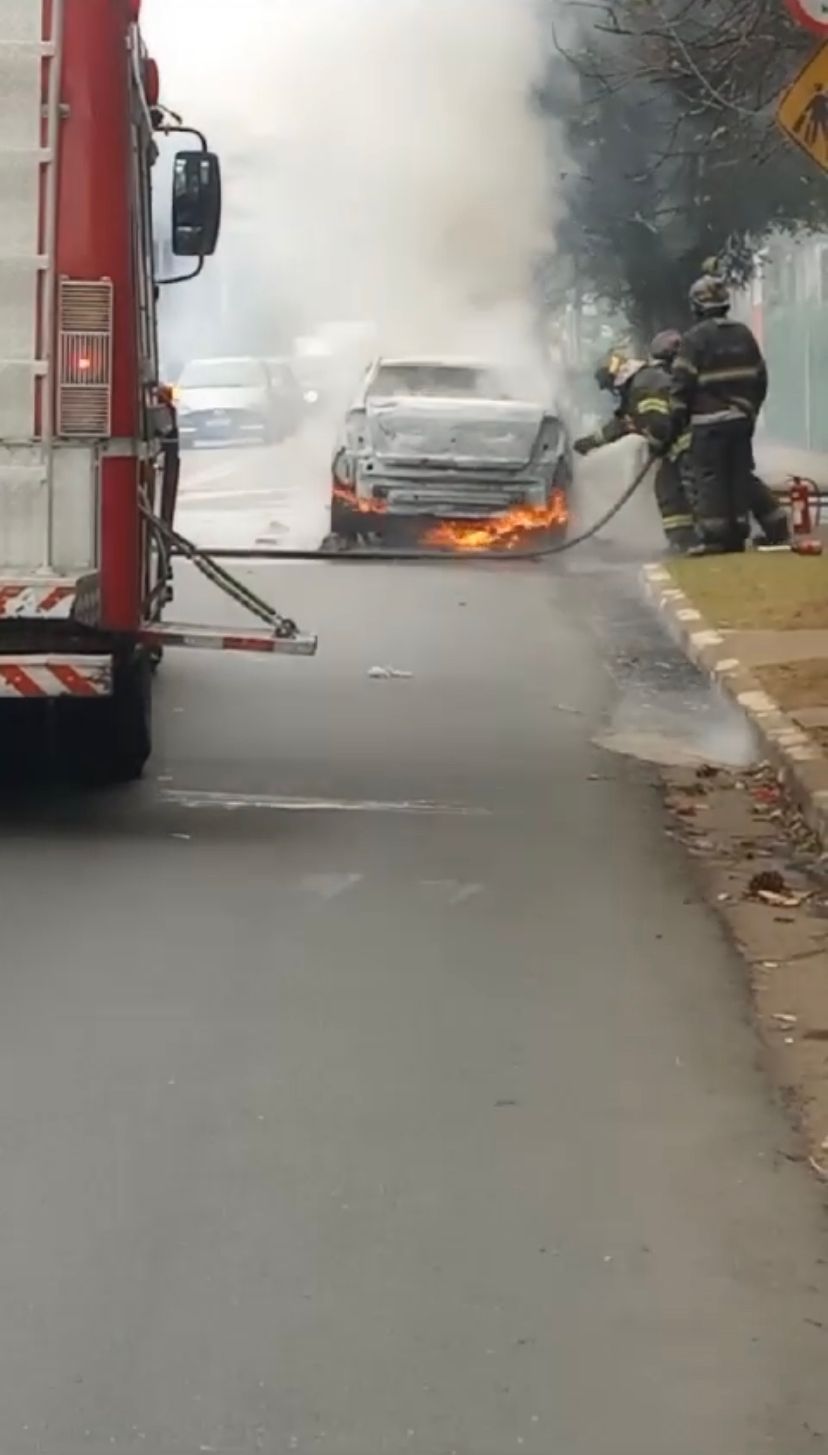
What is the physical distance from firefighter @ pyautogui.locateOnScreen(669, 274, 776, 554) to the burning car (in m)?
2.05

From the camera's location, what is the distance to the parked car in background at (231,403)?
1628 inches

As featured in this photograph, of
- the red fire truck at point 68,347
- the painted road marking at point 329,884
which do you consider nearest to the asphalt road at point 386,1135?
the painted road marking at point 329,884

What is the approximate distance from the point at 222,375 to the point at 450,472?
857 inches

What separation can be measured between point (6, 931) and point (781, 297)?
3634 cm

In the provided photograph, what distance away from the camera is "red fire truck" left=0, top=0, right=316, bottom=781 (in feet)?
29.3

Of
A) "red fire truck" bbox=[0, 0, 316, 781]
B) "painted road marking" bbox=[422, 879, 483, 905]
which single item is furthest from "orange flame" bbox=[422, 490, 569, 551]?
"painted road marking" bbox=[422, 879, 483, 905]

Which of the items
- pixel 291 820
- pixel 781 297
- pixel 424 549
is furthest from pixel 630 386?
pixel 781 297

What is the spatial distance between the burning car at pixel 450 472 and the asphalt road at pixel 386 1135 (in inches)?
389

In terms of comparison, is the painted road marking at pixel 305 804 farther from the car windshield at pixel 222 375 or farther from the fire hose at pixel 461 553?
the car windshield at pixel 222 375

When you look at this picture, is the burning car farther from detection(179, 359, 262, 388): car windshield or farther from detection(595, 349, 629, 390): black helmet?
detection(179, 359, 262, 388): car windshield

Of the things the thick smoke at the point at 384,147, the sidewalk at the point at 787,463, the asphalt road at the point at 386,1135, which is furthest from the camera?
the sidewalk at the point at 787,463

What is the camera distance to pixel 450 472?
20922 mm

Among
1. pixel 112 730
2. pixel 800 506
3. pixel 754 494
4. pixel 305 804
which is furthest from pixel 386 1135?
Result: pixel 800 506

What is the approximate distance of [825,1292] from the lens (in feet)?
16.6
